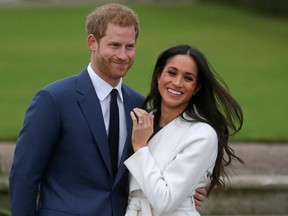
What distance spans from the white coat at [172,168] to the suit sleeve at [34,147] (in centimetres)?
38

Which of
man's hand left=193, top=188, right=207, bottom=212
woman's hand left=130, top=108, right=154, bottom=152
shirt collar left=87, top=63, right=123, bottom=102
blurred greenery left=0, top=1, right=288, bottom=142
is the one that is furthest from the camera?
blurred greenery left=0, top=1, right=288, bottom=142

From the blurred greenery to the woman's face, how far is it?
6.36m

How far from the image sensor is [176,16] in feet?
89.8

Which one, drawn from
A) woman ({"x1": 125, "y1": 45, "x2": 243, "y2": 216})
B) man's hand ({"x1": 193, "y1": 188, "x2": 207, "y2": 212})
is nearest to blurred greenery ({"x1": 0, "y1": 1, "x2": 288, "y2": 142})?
man's hand ({"x1": 193, "y1": 188, "x2": 207, "y2": 212})

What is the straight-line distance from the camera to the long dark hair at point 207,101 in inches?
170

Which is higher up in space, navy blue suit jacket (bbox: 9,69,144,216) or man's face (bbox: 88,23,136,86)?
man's face (bbox: 88,23,136,86)

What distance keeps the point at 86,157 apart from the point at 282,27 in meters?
21.9

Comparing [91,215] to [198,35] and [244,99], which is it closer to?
[244,99]

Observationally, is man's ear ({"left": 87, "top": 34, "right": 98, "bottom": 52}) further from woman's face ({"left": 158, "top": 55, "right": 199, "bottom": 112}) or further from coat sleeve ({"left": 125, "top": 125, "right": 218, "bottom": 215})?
coat sleeve ({"left": 125, "top": 125, "right": 218, "bottom": 215})

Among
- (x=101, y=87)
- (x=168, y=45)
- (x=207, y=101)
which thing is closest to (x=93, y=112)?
(x=101, y=87)

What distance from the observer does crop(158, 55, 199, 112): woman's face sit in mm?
4297

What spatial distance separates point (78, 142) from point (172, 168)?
451 millimetres

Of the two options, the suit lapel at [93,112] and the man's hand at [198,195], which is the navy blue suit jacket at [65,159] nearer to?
the suit lapel at [93,112]

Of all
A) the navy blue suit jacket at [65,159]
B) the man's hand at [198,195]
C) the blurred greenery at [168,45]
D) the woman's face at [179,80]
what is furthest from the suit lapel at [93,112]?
the blurred greenery at [168,45]
